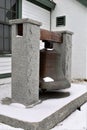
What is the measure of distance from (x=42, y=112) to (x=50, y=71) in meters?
1.22

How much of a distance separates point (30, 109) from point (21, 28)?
4.58 ft

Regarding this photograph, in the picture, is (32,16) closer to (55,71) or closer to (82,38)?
(82,38)

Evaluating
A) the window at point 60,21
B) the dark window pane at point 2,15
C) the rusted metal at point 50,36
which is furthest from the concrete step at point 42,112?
the window at point 60,21

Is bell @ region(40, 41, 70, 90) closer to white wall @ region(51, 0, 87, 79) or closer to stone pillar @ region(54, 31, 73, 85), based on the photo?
stone pillar @ region(54, 31, 73, 85)

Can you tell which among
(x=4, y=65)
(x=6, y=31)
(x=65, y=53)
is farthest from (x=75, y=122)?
(x=6, y=31)

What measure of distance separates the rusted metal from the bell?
186 mm

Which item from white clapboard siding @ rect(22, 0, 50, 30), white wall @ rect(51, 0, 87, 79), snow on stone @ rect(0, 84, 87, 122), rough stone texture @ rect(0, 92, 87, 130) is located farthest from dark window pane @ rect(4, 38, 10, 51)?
rough stone texture @ rect(0, 92, 87, 130)

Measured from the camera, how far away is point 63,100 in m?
3.55

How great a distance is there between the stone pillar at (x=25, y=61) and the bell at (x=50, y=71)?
0.47m

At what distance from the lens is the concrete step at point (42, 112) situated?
261 cm

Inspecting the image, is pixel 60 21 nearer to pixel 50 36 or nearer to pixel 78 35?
pixel 78 35

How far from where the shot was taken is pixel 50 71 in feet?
12.9

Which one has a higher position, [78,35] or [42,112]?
[78,35]

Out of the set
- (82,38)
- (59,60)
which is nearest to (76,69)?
(82,38)
